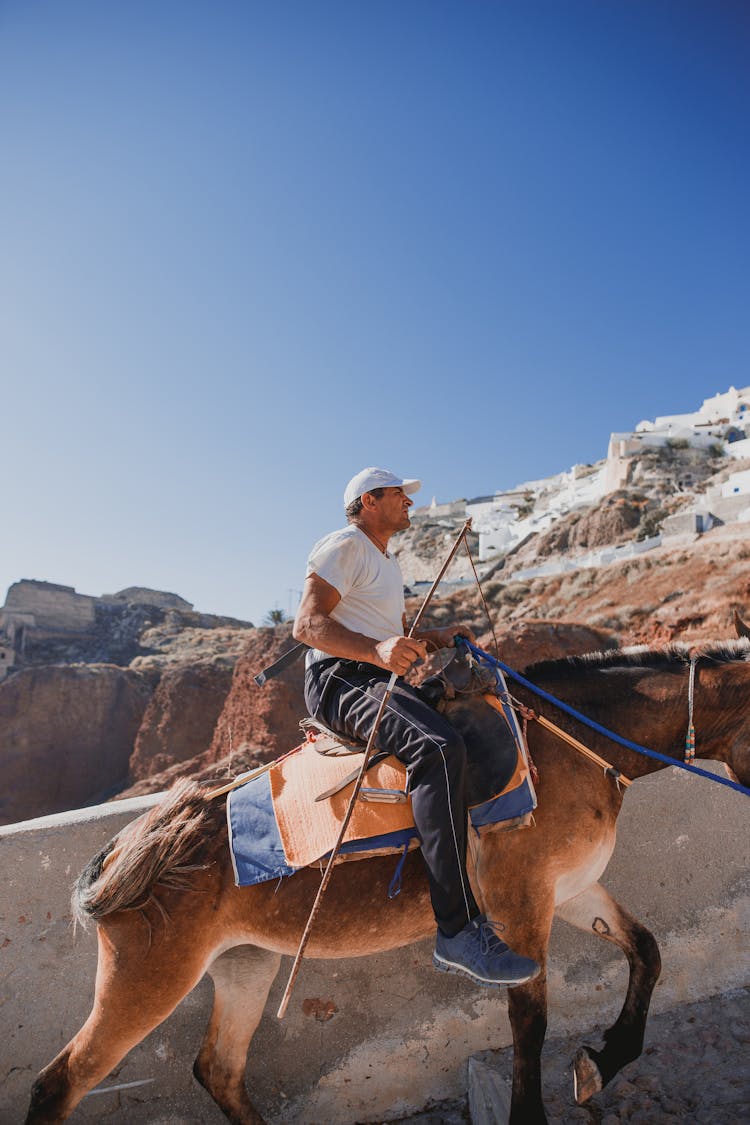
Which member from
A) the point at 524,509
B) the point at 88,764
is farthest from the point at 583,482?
the point at 88,764

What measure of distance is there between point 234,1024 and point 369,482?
2.87 m

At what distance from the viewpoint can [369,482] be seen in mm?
3596

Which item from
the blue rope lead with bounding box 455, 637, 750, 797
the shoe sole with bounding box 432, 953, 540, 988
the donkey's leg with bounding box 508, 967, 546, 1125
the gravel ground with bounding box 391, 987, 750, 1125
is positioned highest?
the blue rope lead with bounding box 455, 637, 750, 797

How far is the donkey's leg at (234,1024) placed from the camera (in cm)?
341

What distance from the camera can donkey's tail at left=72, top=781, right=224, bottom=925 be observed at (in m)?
3.06

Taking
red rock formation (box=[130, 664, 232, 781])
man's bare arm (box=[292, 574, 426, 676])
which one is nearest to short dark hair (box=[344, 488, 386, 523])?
man's bare arm (box=[292, 574, 426, 676])

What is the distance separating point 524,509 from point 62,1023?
7979 cm

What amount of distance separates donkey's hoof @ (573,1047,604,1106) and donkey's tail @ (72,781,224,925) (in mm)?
2108

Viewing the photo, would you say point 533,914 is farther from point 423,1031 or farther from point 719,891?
→ point 719,891

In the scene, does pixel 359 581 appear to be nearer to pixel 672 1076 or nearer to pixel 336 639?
pixel 336 639

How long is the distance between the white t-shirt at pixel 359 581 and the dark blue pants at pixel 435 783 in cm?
42

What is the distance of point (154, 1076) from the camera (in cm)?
361

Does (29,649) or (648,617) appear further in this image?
(29,649)

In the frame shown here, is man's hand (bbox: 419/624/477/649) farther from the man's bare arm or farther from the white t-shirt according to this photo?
the man's bare arm
